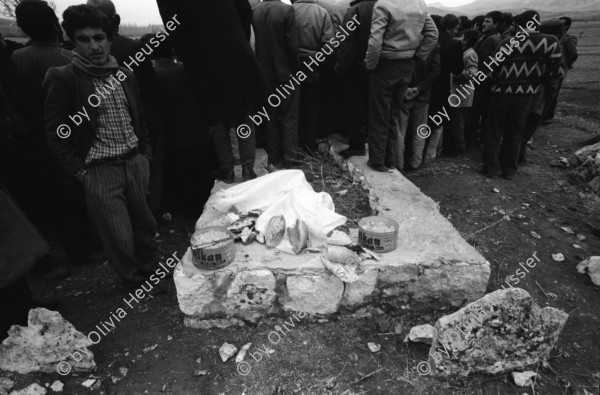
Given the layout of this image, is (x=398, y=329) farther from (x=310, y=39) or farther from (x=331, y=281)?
(x=310, y=39)

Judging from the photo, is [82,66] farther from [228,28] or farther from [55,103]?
[228,28]

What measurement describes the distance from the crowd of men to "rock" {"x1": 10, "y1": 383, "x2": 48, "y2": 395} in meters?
0.62

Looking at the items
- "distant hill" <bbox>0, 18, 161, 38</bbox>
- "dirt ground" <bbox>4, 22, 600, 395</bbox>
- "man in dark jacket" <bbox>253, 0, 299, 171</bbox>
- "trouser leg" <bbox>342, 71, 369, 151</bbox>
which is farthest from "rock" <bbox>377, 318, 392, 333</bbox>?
"distant hill" <bbox>0, 18, 161, 38</bbox>

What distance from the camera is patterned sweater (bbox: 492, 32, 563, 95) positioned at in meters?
4.05

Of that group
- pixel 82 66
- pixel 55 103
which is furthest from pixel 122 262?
pixel 82 66

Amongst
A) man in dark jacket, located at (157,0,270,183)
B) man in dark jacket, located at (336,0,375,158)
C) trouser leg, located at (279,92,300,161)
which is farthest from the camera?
trouser leg, located at (279,92,300,161)

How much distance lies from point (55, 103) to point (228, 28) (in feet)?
5.32

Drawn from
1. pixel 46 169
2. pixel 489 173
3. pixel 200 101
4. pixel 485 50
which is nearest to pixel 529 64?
pixel 485 50

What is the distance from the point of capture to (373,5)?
12.0ft
